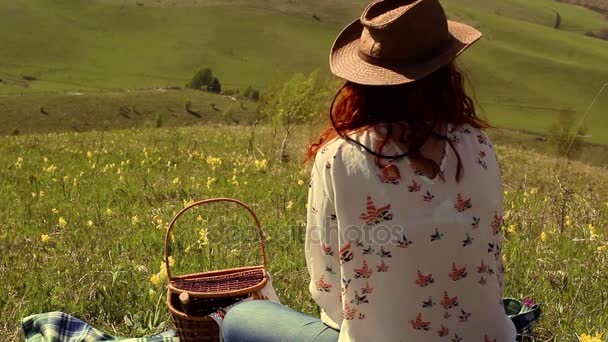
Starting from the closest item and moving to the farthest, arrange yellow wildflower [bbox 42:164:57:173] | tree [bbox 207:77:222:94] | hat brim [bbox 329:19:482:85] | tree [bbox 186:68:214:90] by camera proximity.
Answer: hat brim [bbox 329:19:482:85], yellow wildflower [bbox 42:164:57:173], tree [bbox 207:77:222:94], tree [bbox 186:68:214:90]

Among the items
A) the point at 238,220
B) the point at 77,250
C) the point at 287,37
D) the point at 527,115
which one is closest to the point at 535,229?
the point at 238,220

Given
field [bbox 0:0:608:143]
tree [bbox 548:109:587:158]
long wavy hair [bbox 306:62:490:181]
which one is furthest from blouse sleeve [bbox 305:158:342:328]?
field [bbox 0:0:608:143]

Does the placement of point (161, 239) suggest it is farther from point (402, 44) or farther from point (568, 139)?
point (568, 139)

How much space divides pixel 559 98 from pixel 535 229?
113 metres

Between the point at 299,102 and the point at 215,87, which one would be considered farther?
the point at 215,87

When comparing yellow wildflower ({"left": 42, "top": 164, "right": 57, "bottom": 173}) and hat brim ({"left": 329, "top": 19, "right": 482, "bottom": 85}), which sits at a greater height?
hat brim ({"left": 329, "top": 19, "right": 482, "bottom": 85})

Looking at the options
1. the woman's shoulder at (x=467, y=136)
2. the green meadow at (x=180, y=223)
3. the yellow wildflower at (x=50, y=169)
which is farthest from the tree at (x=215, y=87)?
the woman's shoulder at (x=467, y=136)

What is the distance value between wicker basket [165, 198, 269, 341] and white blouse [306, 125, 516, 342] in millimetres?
952

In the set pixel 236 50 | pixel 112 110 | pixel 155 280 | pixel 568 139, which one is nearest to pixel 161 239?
pixel 155 280

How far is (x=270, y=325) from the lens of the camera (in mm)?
3539

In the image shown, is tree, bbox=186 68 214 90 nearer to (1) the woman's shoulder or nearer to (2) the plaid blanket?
(2) the plaid blanket

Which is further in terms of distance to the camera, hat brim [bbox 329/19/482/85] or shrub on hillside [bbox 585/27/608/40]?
shrub on hillside [bbox 585/27/608/40]

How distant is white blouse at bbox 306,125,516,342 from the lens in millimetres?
2939

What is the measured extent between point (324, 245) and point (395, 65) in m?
0.81
